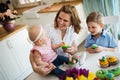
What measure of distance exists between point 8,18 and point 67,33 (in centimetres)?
101

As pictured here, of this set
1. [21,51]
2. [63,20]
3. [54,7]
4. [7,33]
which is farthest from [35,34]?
[54,7]

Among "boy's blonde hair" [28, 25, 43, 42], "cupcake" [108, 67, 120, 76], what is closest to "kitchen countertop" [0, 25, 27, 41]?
"boy's blonde hair" [28, 25, 43, 42]

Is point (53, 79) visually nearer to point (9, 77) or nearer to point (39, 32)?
point (39, 32)

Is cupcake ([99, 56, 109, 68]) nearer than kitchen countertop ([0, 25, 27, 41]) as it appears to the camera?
Yes

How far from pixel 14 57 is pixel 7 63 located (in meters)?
0.13

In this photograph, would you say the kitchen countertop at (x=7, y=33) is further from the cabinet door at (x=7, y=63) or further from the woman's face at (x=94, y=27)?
the woman's face at (x=94, y=27)

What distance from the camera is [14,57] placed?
2.52 metres

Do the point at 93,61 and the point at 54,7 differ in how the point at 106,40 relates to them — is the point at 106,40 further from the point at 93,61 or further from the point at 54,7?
the point at 54,7

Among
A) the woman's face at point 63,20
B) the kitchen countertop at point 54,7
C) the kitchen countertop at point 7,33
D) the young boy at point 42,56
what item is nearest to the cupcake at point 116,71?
the young boy at point 42,56

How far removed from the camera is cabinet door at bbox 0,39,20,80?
7.80ft

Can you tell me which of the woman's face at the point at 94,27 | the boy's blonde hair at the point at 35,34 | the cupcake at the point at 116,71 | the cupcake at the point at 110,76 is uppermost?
the boy's blonde hair at the point at 35,34

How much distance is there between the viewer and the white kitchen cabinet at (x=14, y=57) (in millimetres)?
2402

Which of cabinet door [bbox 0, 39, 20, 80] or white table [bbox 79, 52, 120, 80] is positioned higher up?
white table [bbox 79, 52, 120, 80]

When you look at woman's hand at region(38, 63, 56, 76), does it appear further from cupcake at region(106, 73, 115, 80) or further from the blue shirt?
the blue shirt
